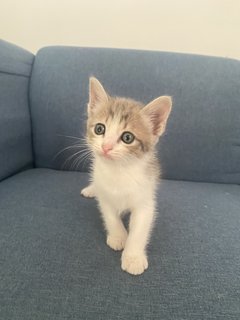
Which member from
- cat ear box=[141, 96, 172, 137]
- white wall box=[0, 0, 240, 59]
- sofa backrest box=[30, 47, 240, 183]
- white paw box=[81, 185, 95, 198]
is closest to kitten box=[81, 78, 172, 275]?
cat ear box=[141, 96, 172, 137]

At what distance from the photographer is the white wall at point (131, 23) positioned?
1.57 meters

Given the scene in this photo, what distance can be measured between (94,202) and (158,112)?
0.50 meters

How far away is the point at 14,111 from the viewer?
128 cm

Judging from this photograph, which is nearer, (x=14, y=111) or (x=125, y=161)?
(x=125, y=161)

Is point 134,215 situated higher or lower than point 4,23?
lower

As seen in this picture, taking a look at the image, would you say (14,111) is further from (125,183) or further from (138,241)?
(138,241)

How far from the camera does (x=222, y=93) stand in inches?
54.5

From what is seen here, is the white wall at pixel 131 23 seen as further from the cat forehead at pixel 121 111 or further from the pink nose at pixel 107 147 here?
the pink nose at pixel 107 147

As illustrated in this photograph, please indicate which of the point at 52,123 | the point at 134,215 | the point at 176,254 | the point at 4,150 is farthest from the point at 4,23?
the point at 176,254

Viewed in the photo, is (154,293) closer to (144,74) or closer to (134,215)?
(134,215)

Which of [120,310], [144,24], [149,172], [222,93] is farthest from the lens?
[144,24]

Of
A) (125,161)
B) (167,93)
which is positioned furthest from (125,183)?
(167,93)

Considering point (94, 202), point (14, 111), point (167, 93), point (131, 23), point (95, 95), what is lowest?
point (94, 202)

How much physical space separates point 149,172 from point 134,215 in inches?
6.1
